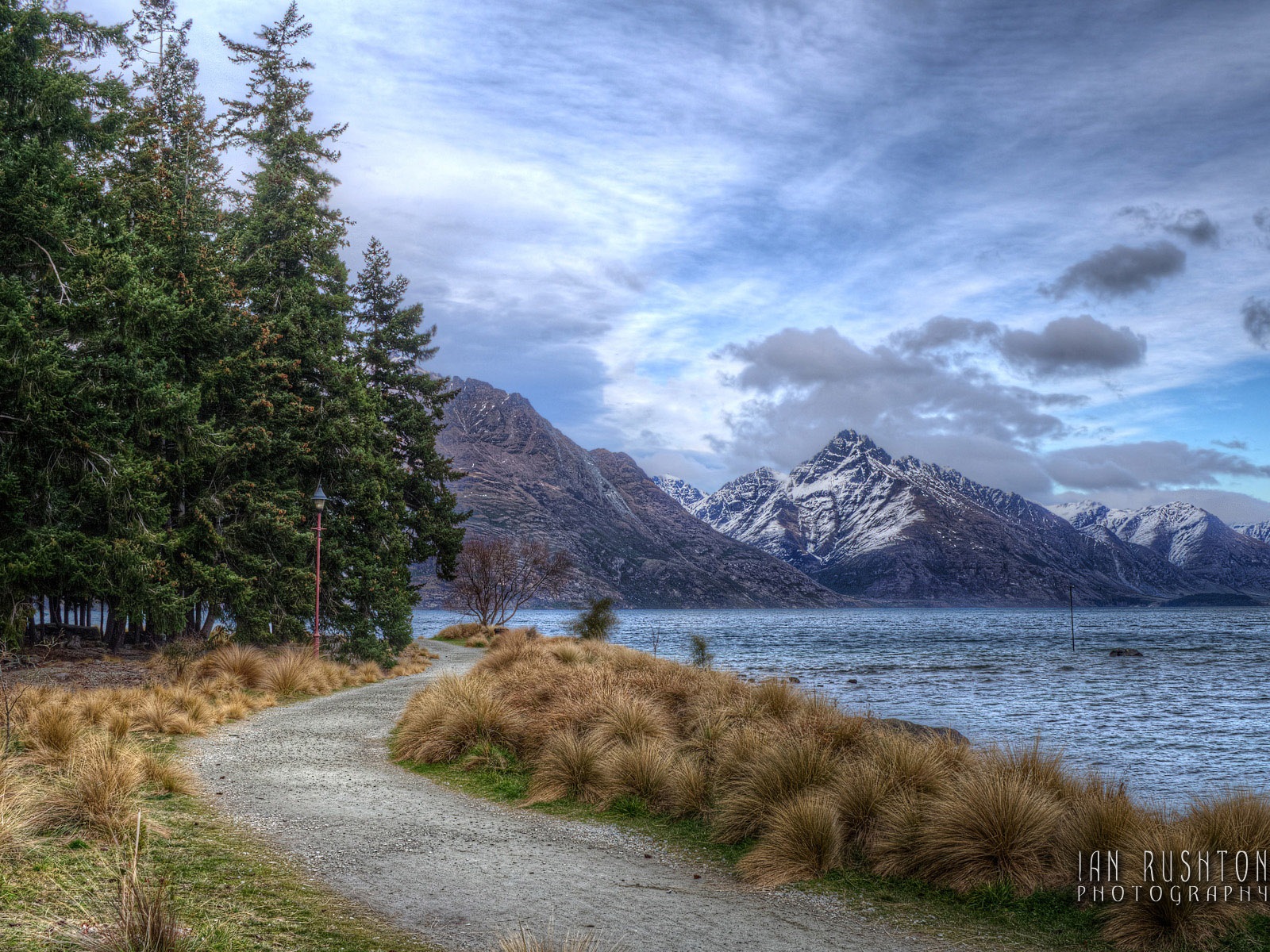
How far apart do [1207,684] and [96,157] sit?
46491 mm

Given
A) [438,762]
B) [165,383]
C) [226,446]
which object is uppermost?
[165,383]

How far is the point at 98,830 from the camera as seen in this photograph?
6109 millimetres

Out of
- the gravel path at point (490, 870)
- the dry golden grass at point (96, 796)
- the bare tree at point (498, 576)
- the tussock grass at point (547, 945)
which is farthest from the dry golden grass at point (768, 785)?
the bare tree at point (498, 576)

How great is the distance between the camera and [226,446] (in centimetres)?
2052

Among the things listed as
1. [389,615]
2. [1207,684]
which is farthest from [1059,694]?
[389,615]

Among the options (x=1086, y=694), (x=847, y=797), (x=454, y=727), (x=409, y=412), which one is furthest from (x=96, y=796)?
(x=1086, y=694)

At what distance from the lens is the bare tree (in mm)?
49094

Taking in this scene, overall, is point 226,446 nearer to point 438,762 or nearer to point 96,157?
point 96,157

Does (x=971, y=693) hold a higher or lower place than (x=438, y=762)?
lower

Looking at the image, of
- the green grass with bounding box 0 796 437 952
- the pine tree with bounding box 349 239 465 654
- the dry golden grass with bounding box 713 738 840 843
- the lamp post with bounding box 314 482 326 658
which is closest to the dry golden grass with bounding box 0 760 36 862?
the green grass with bounding box 0 796 437 952

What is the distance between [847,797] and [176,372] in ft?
69.1

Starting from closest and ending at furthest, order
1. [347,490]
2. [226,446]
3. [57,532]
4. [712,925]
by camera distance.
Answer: [712,925] → [57,532] → [226,446] → [347,490]

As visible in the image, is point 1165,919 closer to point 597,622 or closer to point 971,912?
point 971,912

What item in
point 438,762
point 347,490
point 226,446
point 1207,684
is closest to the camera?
point 438,762
